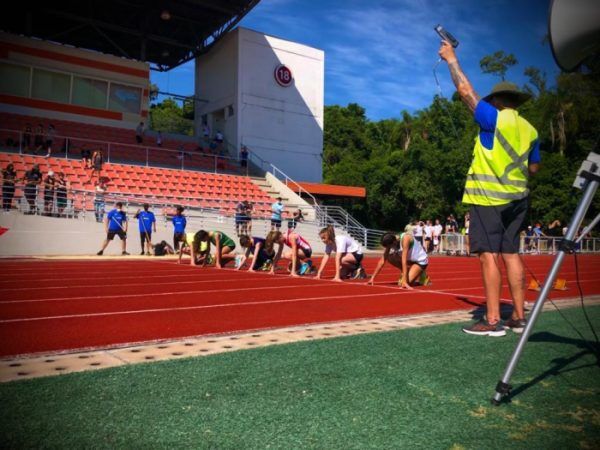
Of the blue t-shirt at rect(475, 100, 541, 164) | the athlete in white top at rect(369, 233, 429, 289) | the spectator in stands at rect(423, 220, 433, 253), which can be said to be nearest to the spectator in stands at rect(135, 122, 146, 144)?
the spectator in stands at rect(423, 220, 433, 253)

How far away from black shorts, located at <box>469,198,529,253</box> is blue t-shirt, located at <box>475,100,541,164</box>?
0.34 metres

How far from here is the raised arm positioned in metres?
2.35

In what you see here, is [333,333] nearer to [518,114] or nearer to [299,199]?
[518,114]

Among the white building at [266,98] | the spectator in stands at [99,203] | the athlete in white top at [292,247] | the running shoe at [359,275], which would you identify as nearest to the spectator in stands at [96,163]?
the spectator in stands at [99,203]

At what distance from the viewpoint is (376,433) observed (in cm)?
204

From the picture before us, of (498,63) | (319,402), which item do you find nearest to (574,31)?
(498,63)

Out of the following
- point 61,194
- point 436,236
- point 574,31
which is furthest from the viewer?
point 436,236

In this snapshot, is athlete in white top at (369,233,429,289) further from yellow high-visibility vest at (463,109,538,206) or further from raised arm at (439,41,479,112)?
raised arm at (439,41,479,112)

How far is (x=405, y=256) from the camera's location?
8.14 metres

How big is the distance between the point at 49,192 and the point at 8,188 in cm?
154

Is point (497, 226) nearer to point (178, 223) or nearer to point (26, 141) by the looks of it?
point (178, 223)

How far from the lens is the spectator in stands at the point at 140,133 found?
27.3 metres

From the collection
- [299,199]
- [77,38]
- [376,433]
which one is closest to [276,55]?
[299,199]

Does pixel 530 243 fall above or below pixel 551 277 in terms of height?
above
